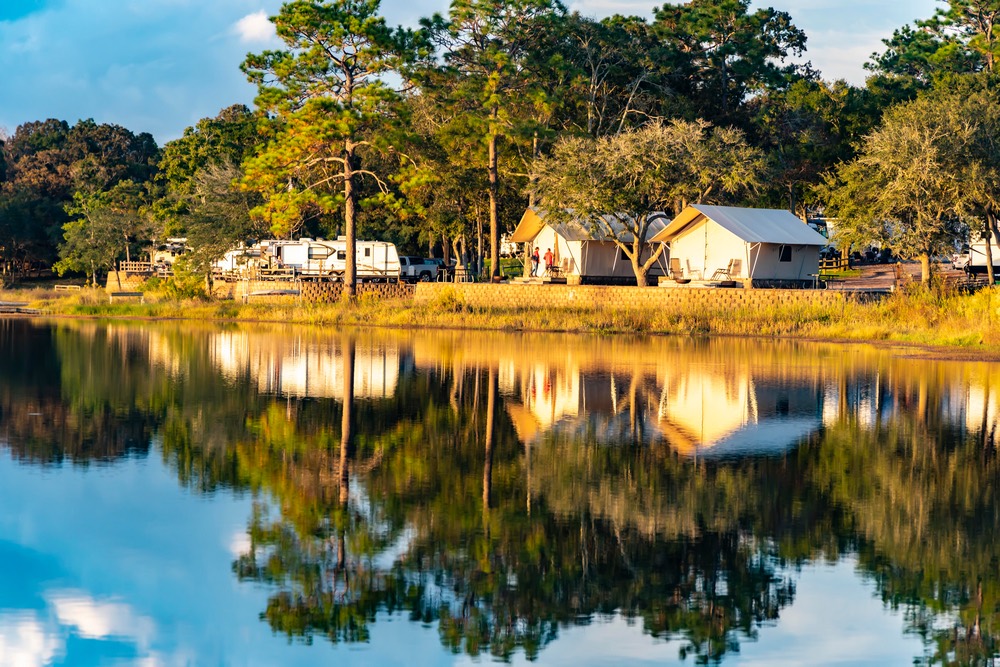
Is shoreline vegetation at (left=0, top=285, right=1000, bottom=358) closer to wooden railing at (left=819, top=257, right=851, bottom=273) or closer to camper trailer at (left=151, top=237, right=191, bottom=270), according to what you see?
camper trailer at (left=151, top=237, right=191, bottom=270)

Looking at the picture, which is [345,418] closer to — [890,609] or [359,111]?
[890,609]

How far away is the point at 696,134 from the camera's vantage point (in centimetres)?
6400

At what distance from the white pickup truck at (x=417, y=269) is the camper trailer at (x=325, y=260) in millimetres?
1343

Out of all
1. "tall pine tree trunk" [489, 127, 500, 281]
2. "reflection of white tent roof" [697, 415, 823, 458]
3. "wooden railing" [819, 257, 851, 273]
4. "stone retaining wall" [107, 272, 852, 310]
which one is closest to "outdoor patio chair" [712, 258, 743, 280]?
"stone retaining wall" [107, 272, 852, 310]

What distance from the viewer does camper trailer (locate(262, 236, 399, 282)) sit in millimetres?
74562

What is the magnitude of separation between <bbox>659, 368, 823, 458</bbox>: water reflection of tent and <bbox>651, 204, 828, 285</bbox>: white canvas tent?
30771 mm

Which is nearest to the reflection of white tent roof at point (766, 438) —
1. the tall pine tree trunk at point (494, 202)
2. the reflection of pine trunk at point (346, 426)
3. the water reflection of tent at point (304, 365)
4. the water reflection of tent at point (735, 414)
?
the water reflection of tent at point (735, 414)

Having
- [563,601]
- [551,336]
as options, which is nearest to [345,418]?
[563,601]

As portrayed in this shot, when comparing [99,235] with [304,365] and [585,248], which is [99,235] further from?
[304,365]

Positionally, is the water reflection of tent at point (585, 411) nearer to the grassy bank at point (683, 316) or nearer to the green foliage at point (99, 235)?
the grassy bank at point (683, 316)

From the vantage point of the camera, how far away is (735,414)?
79.3 ft

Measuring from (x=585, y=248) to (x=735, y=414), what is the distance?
4513 centimetres

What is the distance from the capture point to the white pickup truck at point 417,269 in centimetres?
7769

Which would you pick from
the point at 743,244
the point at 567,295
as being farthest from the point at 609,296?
the point at 743,244
